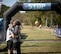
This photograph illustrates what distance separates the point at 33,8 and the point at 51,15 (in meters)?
2.59

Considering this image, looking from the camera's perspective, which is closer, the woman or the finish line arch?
the woman

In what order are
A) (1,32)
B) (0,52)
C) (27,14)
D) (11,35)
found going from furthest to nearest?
(27,14) → (1,32) → (0,52) → (11,35)

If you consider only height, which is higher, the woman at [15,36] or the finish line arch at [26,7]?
the finish line arch at [26,7]

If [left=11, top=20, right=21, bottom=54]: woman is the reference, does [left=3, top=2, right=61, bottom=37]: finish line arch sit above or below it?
above

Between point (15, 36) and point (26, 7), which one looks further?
point (26, 7)

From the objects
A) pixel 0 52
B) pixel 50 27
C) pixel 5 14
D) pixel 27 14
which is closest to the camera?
pixel 0 52

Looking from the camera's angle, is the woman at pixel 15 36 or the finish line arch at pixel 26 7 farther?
the finish line arch at pixel 26 7

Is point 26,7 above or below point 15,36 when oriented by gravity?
above

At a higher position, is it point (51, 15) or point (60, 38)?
point (51, 15)

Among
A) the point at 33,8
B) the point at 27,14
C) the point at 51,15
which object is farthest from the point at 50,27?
the point at 33,8

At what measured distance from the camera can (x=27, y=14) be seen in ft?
46.3

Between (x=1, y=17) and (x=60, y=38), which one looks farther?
(x=60, y=38)

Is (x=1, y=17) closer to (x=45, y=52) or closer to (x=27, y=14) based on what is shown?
(x=27, y=14)

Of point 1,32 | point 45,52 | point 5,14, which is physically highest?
point 5,14
